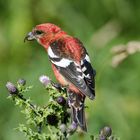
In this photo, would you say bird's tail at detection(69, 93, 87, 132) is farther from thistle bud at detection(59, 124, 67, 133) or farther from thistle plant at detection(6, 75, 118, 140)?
thistle bud at detection(59, 124, 67, 133)

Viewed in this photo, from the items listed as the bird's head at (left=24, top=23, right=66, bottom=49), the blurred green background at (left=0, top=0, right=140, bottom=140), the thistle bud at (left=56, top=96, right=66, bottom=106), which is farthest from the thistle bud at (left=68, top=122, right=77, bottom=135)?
the blurred green background at (left=0, top=0, right=140, bottom=140)

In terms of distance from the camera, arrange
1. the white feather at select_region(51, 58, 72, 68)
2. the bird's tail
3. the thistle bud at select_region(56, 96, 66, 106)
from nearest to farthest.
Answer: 1. the thistle bud at select_region(56, 96, 66, 106)
2. the bird's tail
3. the white feather at select_region(51, 58, 72, 68)

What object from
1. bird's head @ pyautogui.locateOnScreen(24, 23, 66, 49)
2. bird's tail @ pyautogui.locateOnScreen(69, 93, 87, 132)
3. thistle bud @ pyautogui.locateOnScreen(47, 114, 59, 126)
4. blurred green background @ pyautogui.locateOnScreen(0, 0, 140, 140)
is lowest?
thistle bud @ pyautogui.locateOnScreen(47, 114, 59, 126)

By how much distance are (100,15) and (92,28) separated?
0.23m

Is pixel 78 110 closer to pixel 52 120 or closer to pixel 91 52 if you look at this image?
pixel 52 120

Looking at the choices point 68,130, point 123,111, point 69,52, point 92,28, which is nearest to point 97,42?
point 92,28

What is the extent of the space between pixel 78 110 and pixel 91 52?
286 cm

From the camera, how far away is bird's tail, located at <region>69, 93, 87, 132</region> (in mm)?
4860

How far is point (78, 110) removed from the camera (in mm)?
5051

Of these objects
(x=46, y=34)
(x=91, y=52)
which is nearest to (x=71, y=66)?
(x=46, y=34)

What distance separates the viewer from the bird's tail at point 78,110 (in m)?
4.86

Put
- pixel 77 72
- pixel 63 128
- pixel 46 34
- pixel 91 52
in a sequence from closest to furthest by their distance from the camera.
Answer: pixel 63 128, pixel 77 72, pixel 46 34, pixel 91 52

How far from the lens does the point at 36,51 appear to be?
825 centimetres

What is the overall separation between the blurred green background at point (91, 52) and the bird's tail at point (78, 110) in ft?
6.54
